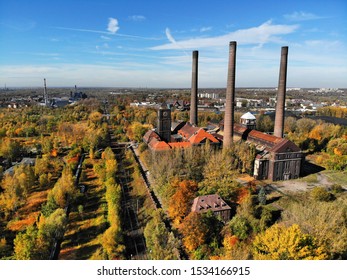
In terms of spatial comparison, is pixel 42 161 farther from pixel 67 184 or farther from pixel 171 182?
pixel 171 182

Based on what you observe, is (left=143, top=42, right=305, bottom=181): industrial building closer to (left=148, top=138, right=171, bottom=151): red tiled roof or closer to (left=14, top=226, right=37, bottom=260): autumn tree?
(left=148, top=138, right=171, bottom=151): red tiled roof

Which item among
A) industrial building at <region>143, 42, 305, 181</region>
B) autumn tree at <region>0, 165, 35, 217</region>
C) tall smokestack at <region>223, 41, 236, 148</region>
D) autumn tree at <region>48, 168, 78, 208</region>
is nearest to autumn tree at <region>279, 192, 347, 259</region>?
industrial building at <region>143, 42, 305, 181</region>

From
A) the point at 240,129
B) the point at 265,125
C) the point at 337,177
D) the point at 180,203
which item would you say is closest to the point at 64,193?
the point at 180,203

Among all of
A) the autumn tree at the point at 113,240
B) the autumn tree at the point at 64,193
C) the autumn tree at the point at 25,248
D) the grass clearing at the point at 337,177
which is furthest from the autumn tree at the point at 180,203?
the grass clearing at the point at 337,177

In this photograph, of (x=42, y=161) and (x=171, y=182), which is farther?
(x=42, y=161)

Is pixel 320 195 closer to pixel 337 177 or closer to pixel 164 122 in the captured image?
pixel 337 177

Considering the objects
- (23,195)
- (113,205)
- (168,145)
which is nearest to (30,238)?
(113,205)
